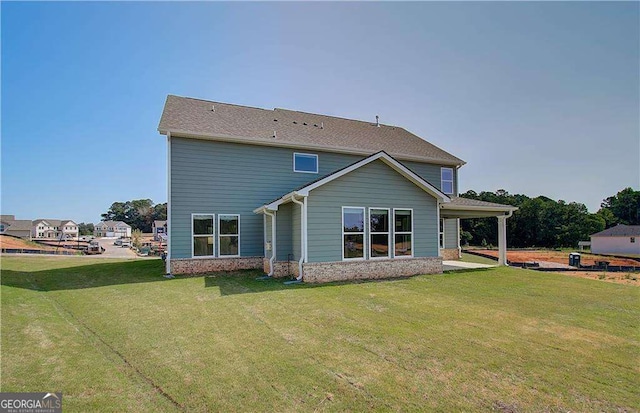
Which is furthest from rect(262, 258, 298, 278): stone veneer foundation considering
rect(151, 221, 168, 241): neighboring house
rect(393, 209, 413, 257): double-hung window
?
rect(151, 221, 168, 241): neighboring house

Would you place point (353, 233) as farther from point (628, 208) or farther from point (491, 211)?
point (628, 208)

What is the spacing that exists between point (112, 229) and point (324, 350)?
11033cm

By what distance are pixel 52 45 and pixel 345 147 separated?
36.7 ft

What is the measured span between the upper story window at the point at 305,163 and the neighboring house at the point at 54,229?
8876 cm

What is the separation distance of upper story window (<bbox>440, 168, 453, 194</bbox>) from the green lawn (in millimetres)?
10172

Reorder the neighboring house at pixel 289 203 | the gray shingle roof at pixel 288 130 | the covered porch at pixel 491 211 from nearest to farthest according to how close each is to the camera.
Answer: the neighboring house at pixel 289 203, the gray shingle roof at pixel 288 130, the covered porch at pixel 491 211

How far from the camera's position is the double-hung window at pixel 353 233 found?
11186mm

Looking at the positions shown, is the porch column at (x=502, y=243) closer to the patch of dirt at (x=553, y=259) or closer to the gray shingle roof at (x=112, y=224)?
the patch of dirt at (x=553, y=259)

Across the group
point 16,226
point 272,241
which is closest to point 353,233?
point 272,241

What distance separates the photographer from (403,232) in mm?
12242

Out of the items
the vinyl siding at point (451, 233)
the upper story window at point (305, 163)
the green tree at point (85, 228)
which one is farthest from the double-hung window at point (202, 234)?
the green tree at point (85, 228)

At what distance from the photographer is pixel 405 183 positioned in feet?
40.4

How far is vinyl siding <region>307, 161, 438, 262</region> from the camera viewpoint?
10.7 metres

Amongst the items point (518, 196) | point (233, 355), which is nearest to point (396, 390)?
point (233, 355)
